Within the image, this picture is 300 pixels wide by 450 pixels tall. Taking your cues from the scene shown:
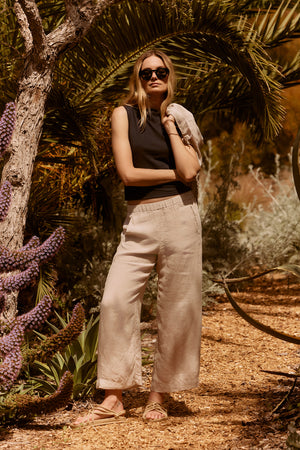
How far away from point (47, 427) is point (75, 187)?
8.16ft

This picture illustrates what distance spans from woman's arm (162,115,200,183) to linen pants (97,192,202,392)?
13 cm

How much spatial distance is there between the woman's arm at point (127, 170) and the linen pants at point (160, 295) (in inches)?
4.6

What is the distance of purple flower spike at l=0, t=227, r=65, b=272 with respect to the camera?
10.2ft

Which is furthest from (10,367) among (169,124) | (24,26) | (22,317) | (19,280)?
(24,26)

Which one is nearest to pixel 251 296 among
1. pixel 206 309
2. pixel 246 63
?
pixel 206 309

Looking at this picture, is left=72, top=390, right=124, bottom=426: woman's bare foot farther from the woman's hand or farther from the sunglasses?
the sunglasses

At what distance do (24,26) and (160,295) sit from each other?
5.81 ft

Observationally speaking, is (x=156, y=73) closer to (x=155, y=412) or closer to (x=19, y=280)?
(x=19, y=280)

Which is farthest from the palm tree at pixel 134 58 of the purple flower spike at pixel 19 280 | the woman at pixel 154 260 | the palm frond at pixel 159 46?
the purple flower spike at pixel 19 280

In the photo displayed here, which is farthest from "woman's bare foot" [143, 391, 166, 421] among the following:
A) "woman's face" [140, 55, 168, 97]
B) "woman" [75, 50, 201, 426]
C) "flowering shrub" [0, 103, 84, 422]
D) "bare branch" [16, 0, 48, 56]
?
"bare branch" [16, 0, 48, 56]

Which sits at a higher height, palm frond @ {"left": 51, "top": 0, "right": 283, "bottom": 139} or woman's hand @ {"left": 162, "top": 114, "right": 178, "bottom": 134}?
palm frond @ {"left": 51, "top": 0, "right": 283, "bottom": 139}

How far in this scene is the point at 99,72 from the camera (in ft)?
16.1

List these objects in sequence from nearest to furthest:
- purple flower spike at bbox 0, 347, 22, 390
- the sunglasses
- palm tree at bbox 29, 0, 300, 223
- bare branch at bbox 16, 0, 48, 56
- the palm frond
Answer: purple flower spike at bbox 0, 347, 22, 390 → the sunglasses → bare branch at bbox 16, 0, 48, 56 → palm tree at bbox 29, 0, 300, 223 → the palm frond

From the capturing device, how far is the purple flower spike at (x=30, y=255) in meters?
3.10
